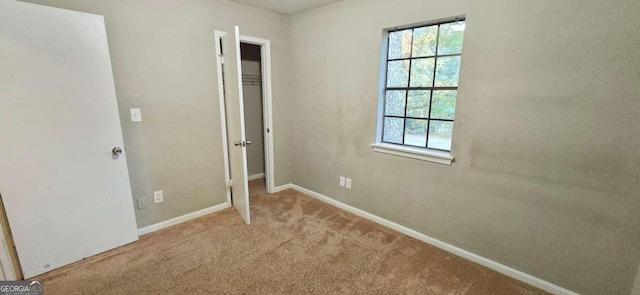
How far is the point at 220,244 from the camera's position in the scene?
229cm

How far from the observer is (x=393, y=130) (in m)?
2.56

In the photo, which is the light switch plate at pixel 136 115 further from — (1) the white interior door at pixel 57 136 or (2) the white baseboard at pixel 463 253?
(2) the white baseboard at pixel 463 253

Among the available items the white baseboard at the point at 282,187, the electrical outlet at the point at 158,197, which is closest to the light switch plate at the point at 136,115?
the electrical outlet at the point at 158,197

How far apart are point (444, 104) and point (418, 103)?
0.75 ft

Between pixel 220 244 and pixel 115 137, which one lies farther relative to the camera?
pixel 220 244

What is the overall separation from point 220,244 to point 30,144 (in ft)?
4.92

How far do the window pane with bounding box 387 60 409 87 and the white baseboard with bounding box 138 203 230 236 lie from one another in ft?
7.52

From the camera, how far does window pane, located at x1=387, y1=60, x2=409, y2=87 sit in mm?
2367

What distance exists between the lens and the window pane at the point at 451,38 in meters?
2.01

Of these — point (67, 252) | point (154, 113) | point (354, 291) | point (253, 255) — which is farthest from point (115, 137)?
point (354, 291)

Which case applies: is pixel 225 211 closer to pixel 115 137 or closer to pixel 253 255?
pixel 253 255

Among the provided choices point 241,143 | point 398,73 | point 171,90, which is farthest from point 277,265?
point 398,73

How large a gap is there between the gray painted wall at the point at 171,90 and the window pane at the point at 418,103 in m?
1.87

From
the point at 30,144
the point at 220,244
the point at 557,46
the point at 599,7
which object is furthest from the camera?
the point at 220,244
